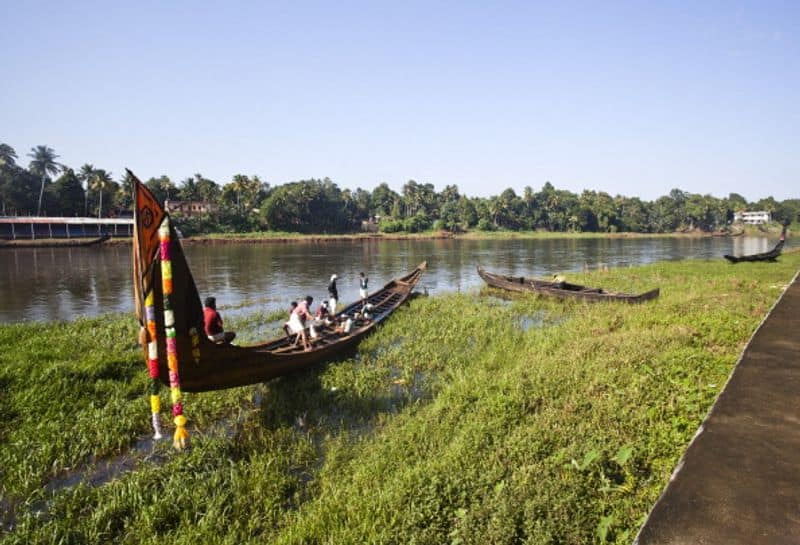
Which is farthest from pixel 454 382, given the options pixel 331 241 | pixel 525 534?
pixel 331 241

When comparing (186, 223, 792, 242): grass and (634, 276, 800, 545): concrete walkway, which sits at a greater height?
(186, 223, 792, 242): grass

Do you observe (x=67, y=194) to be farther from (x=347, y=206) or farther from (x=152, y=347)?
(x=152, y=347)

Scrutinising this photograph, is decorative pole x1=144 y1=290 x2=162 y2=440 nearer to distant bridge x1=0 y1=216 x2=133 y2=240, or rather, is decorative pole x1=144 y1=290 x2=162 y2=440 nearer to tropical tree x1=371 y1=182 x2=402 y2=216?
distant bridge x1=0 y1=216 x2=133 y2=240

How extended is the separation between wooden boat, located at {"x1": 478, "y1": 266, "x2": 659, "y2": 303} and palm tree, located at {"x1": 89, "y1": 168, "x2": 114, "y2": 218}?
249 ft

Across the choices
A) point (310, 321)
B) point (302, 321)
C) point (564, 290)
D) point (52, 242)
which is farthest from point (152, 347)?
point (52, 242)

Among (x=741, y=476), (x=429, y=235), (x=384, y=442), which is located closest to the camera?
(x=741, y=476)

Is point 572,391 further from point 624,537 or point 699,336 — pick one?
point 699,336

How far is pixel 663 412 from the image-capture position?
23.3ft

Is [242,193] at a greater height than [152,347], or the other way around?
[242,193]

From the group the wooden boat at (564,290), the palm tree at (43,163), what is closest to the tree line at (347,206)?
the palm tree at (43,163)

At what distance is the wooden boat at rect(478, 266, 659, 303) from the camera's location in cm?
1823

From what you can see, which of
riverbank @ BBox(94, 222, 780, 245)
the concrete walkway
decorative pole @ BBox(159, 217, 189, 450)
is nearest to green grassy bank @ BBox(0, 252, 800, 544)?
decorative pole @ BBox(159, 217, 189, 450)

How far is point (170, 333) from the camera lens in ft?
21.9

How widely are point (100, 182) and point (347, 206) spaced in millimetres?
49243
